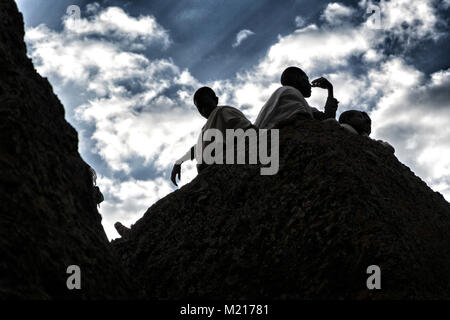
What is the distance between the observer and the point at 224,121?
6.43m

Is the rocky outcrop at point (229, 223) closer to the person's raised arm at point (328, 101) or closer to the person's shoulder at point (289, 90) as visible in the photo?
the person's shoulder at point (289, 90)

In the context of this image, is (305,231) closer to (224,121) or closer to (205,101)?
(224,121)

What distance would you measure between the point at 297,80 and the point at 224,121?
1224 mm

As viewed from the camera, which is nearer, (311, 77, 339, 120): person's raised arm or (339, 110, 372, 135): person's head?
(339, 110, 372, 135): person's head

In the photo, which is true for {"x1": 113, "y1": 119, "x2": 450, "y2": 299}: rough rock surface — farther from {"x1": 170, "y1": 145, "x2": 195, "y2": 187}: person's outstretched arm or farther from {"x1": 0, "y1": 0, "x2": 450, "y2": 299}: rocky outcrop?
{"x1": 170, "y1": 145, "x2": 195, "y2": 187}: person's outstretched arm

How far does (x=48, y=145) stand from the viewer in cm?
343

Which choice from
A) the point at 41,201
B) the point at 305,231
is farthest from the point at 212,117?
the point at 41,201

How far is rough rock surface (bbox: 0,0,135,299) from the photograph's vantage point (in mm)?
2631

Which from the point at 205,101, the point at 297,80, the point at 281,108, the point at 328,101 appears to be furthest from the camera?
the point at 205,101

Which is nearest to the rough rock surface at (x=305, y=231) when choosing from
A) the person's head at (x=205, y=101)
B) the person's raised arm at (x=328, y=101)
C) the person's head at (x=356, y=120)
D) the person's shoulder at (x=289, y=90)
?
the person's shoulder at (x=289, y=90)

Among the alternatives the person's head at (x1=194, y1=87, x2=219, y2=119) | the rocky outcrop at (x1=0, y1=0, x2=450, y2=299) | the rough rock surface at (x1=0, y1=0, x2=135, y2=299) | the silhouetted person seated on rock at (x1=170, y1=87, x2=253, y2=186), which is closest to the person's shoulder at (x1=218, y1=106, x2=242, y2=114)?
the silhouetted person seated on rock at (x1=170, y1=87, x2=253, y2=186)

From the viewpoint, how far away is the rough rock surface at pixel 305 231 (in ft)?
12.0

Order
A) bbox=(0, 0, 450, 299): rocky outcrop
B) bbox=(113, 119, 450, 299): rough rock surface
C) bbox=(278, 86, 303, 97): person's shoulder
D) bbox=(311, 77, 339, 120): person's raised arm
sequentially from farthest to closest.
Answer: bbox=(311, 77, 339, 120): person's raised arm, bbox=(278, 86, 303, 97): person's shoulder, bbox=(113, 119, 450, 299): rough rock surface, bbox=(0, 0, 450, 299): rocky outcrop

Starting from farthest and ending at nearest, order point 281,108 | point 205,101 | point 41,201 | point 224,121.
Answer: point 205,101, point 224,121, point 281,108, point 41,201
